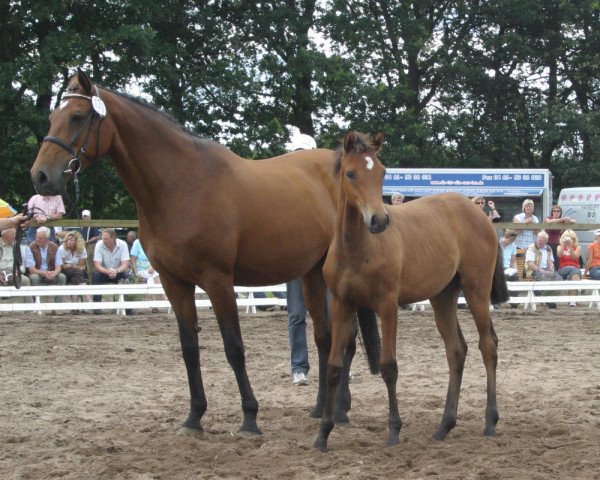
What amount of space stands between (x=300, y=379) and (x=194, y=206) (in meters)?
2.51

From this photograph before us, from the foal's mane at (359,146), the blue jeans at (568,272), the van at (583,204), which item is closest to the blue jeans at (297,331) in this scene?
the foal's mane at (359,146)

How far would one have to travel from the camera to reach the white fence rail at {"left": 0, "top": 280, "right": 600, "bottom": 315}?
1273 cm

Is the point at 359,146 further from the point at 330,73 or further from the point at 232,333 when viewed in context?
the point at 330,73

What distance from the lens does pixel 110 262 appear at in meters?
13.7

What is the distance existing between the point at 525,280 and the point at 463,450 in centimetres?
989

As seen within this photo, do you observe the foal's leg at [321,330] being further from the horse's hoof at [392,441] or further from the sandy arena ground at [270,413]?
the horse's hoof at [392,441]

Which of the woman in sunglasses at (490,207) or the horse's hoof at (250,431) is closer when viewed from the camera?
the horse's hoof at (250,431)

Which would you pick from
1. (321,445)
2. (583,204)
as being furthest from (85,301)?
(583,204)

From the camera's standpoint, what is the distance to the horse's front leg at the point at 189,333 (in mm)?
5871

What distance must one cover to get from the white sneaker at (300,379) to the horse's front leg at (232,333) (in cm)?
173

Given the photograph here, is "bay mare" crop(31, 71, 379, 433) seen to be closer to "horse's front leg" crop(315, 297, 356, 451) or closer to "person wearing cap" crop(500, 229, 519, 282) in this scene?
"horse's front leg" crop(315, 297, 356, 451)

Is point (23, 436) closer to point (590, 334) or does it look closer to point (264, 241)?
point (264, 241)

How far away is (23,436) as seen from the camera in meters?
5.67

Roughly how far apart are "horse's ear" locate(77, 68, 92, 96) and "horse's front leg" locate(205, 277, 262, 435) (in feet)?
4.86
